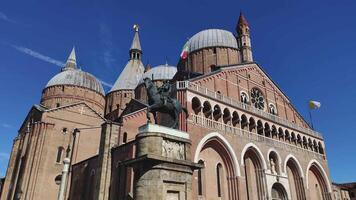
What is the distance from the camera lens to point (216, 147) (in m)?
22.7

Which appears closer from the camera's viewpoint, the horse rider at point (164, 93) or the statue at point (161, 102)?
the statue at point (161, 102)

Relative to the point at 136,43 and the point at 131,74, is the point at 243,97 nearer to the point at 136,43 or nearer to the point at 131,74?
the point at 131,74

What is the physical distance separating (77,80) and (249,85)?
22.1m

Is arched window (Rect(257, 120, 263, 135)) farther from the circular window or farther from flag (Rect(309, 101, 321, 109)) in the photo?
flag (Rect(309, 101, 321, 109))

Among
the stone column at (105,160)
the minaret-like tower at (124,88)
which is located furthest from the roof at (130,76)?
the stone column at (105,160)

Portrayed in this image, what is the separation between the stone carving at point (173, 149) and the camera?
10391 millimetres

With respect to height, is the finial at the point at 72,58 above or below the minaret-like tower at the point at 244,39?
above

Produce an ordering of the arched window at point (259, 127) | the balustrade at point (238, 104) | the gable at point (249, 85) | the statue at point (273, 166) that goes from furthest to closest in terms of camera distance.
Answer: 1. the arched window at point (259, 127)
2. the statue at point (273, 166)
3. the gable at point (249, 85)
4. the balustrade at point (238, 104)

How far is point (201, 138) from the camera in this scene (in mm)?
21000

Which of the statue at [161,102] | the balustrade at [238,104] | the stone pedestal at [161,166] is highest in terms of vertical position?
the balustrade at [238,104]

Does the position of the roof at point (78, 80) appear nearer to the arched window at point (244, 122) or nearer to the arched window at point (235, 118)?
the arched window at point (235, 118)

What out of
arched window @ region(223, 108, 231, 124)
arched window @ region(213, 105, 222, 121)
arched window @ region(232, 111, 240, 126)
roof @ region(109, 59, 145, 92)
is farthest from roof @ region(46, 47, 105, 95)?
arched window @ region(232, 111, 240, 126)

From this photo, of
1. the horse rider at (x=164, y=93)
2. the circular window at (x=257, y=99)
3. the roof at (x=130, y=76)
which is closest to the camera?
the horse rider at (x=164, y=93)

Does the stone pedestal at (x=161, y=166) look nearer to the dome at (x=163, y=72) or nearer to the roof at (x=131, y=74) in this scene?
the dome at (x=163, y=72)
